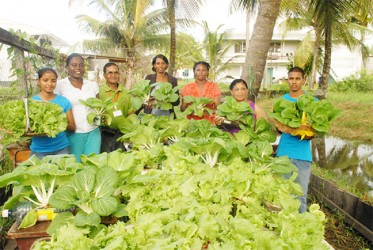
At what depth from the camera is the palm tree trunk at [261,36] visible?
195 inches

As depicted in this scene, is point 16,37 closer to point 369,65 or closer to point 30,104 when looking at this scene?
point 30,104

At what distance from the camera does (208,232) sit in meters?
1.58

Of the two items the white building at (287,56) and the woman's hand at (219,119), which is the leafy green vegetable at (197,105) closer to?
the woman's hand at (219,119)

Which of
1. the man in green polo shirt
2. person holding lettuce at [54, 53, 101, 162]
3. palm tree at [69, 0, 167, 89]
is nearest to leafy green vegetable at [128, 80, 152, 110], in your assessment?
the man in green polo shirt

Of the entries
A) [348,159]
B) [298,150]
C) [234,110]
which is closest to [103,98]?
[234,110]

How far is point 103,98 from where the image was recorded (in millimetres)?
3848

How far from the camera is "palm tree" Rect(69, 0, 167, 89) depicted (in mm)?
17328

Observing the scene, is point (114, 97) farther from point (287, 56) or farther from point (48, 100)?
point (287, 56)

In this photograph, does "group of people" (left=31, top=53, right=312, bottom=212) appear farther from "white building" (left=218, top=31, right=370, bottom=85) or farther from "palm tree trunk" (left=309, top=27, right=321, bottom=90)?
"white building" (left=218, top=31, right=370, bottom=85)

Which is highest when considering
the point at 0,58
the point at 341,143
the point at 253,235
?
the point at 0,58

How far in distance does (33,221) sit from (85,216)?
399 millimetres

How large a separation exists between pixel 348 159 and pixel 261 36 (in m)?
5.08

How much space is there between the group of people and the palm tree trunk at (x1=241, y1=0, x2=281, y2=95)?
49.5 inches

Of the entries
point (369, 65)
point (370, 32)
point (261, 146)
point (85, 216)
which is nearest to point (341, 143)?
point (261, 146)
